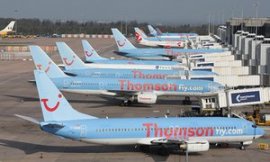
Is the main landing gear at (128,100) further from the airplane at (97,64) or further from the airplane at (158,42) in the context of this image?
the airplane at (158,42)

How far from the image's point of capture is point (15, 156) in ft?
135

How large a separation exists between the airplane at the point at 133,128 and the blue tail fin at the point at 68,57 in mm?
36686

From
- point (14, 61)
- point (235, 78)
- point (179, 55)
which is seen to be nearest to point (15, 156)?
point (235, 78)

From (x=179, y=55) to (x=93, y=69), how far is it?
137 feet

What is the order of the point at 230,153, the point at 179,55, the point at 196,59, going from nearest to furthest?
the point at 230,153
the point at 196,59
the point at 179,55

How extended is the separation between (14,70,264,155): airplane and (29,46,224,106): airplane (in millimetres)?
23828

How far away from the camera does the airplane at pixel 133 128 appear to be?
39.3 metres

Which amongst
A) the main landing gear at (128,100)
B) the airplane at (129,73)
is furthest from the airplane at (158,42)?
the main landing gear at (128,100)

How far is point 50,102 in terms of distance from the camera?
130ft

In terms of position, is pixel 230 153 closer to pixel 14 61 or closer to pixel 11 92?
pixel 11 92

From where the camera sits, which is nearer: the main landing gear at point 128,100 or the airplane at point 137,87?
the airplane at point 137,87

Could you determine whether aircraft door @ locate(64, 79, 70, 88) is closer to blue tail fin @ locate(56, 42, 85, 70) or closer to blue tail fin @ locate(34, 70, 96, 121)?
blue tail fin @ locate(56, 42, 85, 70)

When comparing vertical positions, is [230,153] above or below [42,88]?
below

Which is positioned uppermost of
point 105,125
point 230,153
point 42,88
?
point 42,88
